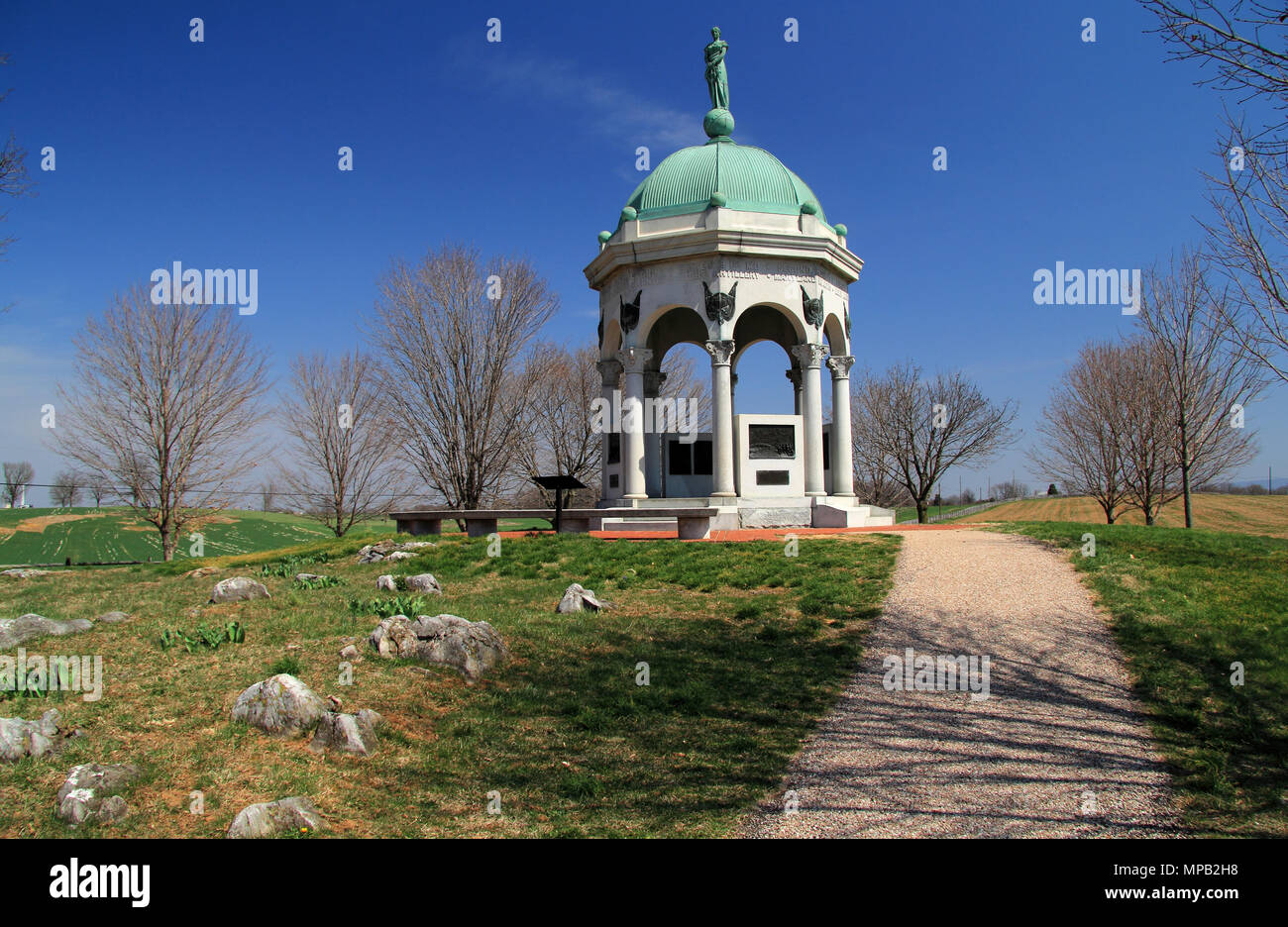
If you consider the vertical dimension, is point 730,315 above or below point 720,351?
above

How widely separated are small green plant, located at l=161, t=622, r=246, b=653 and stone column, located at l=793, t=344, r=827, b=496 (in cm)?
1735

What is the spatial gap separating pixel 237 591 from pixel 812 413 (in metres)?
16.6

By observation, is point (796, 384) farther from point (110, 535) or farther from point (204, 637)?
point (110, 535)

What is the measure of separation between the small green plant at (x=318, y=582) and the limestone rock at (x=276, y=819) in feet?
24.9

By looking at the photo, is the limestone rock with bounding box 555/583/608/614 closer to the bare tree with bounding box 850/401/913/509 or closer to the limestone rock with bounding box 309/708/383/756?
the limestone rock with bounding box 309/708/383/756

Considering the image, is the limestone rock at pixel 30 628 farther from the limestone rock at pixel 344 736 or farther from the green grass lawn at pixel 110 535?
the green grass lawn at pixel 110 535

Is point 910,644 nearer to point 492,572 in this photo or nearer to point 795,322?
point 492,572

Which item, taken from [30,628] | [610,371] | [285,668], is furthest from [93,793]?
[610,371]

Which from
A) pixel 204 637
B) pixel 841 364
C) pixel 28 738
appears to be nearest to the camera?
pixel 28 738

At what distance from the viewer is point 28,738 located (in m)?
5.63

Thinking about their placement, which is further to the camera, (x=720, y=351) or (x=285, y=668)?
(x=720, y=351)

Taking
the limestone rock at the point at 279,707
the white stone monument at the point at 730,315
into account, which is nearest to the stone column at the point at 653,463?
the white stone monument at the point at 730,315

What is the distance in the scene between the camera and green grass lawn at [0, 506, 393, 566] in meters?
31.8

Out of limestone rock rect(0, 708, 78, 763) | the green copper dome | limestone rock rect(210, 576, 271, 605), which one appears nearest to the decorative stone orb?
the green copper dome
